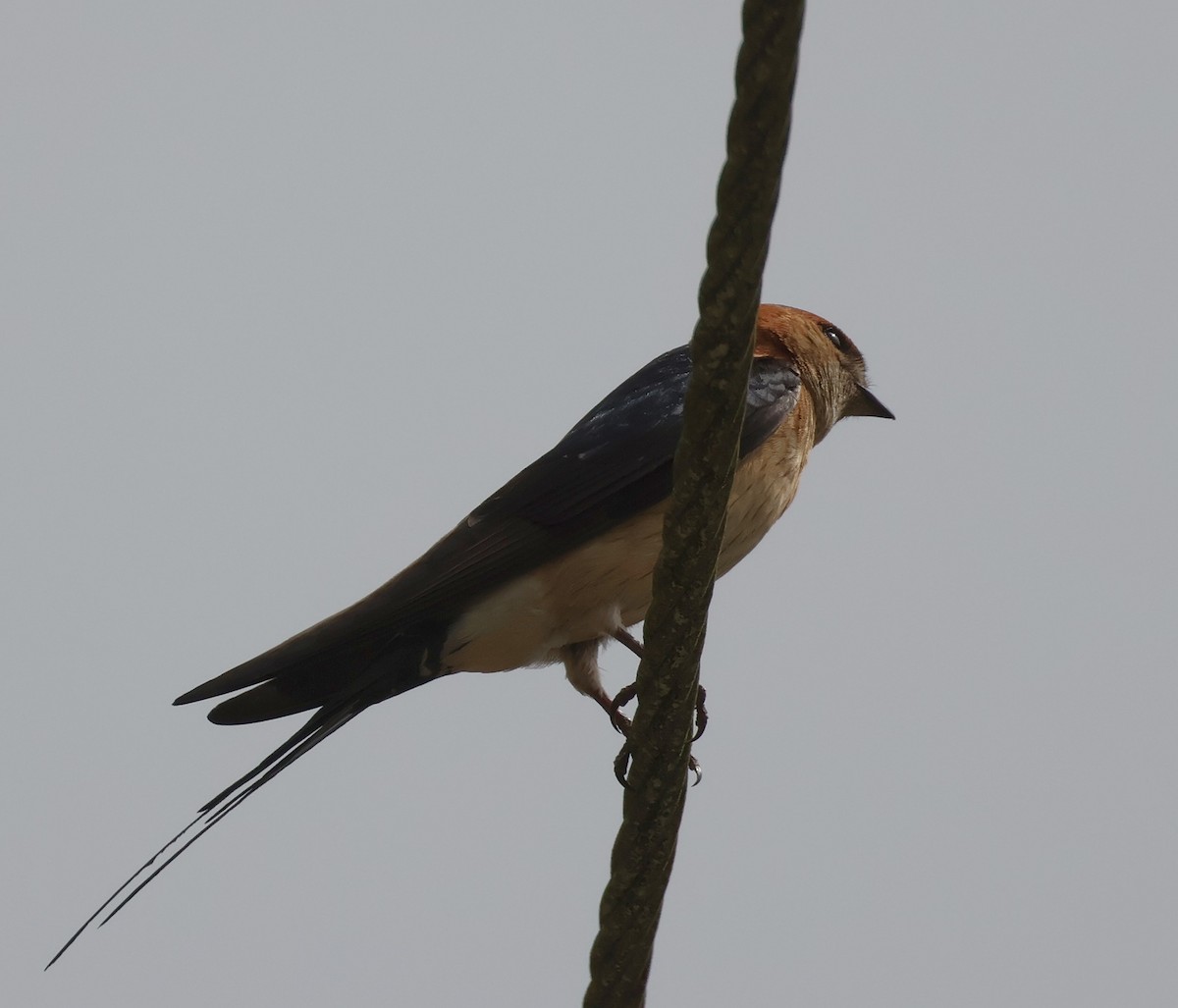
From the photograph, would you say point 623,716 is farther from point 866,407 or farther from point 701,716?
point 866,407

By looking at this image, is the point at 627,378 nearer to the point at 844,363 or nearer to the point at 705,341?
the point at 844,363

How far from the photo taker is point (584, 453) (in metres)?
4.59

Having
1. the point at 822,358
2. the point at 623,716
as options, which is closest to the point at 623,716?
the point at 623,716

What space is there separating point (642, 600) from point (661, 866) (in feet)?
4.69

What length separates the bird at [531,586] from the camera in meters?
4.39

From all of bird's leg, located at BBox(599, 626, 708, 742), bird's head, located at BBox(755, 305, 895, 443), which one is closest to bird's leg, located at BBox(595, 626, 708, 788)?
bird's leg, located at BBox(599, 626, 708, 742)

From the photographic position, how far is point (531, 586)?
4.48 meters

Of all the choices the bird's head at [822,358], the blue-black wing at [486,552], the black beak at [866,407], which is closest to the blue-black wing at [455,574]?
the blue-black wing at [486,552]

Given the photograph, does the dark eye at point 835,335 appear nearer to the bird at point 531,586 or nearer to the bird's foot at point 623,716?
the bird at point 531,586

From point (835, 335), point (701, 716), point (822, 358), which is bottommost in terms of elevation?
point (701, 716)

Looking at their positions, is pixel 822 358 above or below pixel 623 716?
above

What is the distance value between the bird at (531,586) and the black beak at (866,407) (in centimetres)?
122

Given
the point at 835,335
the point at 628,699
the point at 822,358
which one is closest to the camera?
the point at 628,699

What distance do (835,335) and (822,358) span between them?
0.30 m
